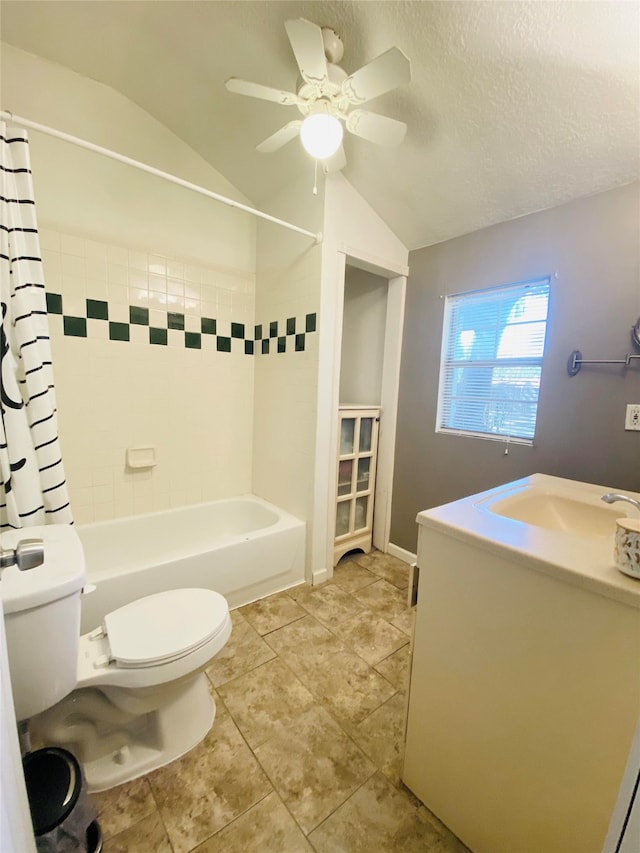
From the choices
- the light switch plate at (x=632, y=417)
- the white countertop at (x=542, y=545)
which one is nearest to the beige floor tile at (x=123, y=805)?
the white countertop at (x=542, y=545)

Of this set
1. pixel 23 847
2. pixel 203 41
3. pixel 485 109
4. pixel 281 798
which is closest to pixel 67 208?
pixel 203 41

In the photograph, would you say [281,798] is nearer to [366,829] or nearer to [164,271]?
[366,829]

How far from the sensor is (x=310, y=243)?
196cm

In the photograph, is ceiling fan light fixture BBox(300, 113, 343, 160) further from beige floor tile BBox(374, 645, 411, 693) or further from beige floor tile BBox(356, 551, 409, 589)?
beige floor tile BBox(356, 551, 409, 589)

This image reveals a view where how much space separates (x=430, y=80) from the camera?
136 centimetres

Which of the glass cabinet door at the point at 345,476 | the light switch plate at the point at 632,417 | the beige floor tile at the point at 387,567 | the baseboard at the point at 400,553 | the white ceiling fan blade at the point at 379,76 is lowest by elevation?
the beige floor tile at the point at 387,567

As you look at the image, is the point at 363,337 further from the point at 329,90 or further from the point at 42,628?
the point at 42,628

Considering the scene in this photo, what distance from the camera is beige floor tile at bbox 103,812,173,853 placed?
0.90m

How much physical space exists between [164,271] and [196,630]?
1.93m

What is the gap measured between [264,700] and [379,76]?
2.27 metres

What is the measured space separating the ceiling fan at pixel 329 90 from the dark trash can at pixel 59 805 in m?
2.06

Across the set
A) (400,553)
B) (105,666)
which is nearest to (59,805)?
(105,666)

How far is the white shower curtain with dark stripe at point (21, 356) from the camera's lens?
1.09 meters

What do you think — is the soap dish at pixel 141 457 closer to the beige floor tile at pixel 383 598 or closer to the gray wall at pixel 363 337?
the gray wall at pixel 363 337
